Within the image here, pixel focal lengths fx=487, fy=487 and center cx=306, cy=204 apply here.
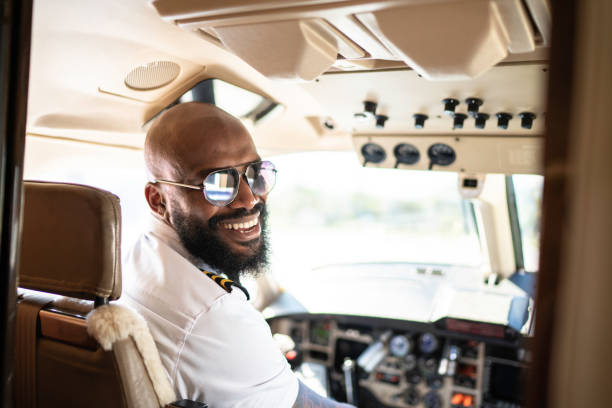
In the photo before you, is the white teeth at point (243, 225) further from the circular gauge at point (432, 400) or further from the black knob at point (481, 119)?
the circular gauge at point (432, 400)

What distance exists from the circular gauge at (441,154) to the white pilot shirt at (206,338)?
55.4 inches

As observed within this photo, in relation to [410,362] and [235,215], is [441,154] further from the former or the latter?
[410,362]

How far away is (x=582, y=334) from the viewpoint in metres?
0.59

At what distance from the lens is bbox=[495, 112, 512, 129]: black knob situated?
2.07 metres

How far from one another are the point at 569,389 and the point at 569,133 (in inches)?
12.3

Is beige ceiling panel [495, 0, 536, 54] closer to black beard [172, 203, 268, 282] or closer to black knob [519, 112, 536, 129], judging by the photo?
black knob [519, 112, 536, 129]

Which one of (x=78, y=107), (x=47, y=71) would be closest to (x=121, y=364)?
(x=47, y=71)

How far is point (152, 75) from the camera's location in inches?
85.5

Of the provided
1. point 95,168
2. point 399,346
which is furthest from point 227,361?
point 399,346

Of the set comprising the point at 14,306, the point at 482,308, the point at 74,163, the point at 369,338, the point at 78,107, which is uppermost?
the point at 78,107

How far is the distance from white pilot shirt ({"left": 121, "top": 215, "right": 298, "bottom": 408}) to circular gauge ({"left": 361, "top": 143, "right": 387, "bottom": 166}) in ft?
4.41

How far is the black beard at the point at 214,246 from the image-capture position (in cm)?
192

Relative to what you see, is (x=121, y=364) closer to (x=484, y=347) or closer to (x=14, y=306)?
(x=14, y=306)

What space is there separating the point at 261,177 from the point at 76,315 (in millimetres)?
953
